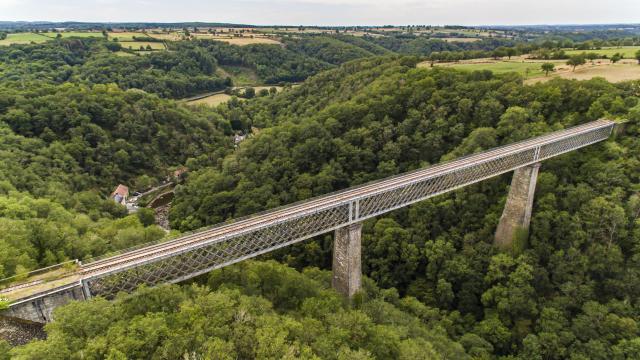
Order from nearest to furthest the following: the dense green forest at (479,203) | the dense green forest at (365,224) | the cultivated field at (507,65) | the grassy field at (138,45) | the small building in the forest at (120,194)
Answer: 1. the dense green forest at (365,224)
2. the dense green forest at (479,203)
3. the small building in the forest at (120,194)
4. the cultivated field at (507,65)
5. the grassy field at (138,45)

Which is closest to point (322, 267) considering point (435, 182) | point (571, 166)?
point (435, 182)

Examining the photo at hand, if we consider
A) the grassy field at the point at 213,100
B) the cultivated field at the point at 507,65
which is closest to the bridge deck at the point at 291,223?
the cultivated field at the point at 507,65

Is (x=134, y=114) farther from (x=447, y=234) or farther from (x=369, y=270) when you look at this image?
(x=447, y=234)

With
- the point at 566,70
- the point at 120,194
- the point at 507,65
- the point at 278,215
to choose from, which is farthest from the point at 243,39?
the point at 278,215

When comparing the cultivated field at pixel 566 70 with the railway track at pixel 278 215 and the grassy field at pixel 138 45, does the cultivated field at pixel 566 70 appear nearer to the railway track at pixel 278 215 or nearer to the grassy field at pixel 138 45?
the railway track at pixel 278 215

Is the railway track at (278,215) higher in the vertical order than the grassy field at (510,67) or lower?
lower

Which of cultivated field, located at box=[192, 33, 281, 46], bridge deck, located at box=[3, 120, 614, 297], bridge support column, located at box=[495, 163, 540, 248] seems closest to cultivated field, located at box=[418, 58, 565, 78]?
bridge deck, located at box=[3, 120, 614, 297]

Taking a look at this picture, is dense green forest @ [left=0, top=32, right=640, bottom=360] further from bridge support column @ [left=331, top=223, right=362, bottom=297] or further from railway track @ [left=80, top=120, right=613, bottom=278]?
railway track @ [left=80, top=120, right=613, bottom=278]
